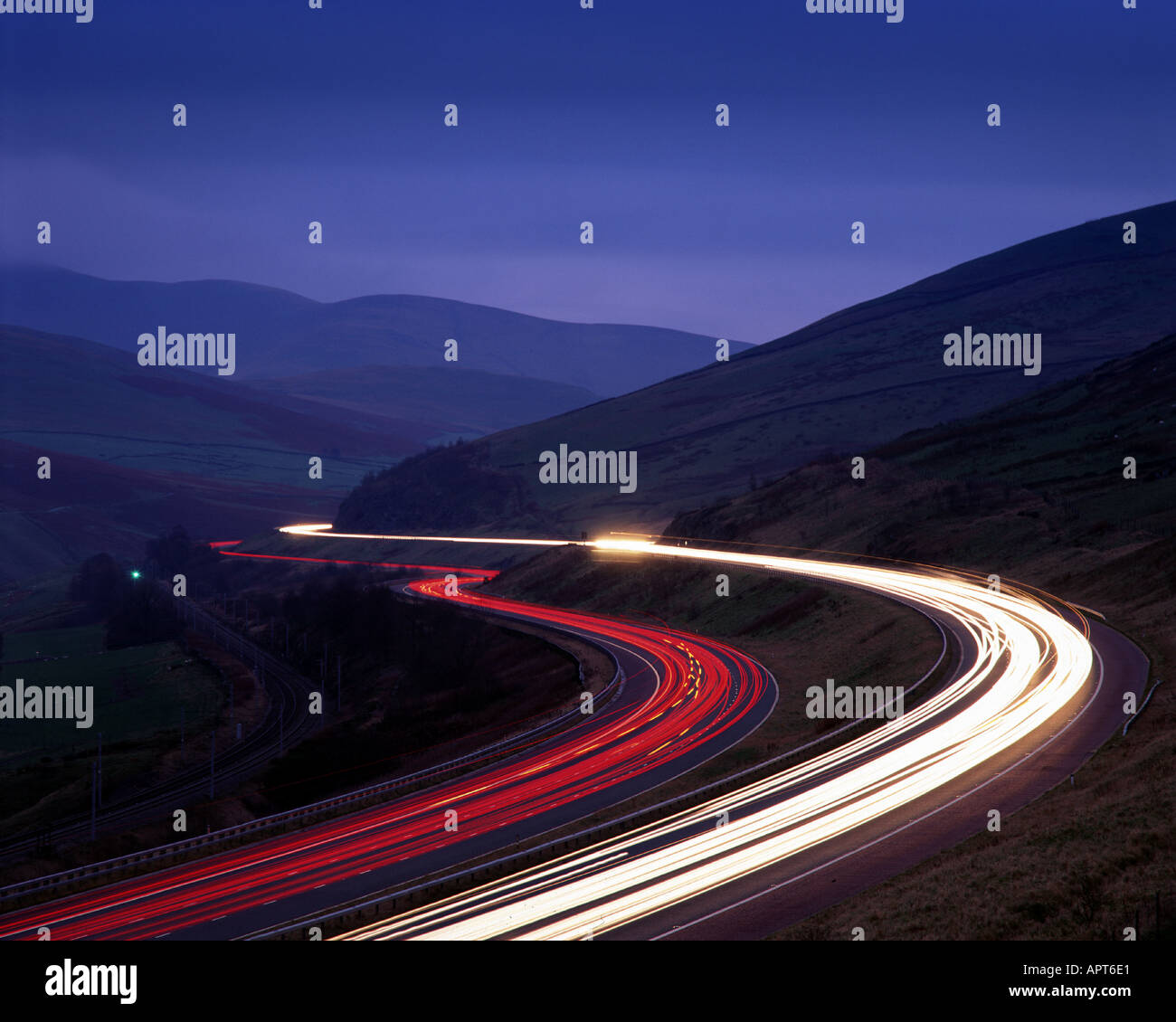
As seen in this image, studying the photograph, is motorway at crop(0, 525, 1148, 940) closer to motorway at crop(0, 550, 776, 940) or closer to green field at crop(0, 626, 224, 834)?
motorway at crop(0, 550, 776, 940)

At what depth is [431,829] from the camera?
36500mm

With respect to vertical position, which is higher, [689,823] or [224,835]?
[689,823]

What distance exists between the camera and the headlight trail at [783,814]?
2442 centimetres

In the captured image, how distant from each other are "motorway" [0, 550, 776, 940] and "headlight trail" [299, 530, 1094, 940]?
5287 mm

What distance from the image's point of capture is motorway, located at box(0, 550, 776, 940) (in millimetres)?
30656

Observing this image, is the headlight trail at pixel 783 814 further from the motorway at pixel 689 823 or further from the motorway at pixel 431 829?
the motorway at pixel 431 829

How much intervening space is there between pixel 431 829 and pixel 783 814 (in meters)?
12.4

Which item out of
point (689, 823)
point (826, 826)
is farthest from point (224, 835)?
point (826, 826)

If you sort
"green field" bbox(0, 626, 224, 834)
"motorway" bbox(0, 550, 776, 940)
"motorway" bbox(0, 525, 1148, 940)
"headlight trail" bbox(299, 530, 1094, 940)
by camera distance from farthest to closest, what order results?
"green field" bbox(0, 626, 224, 834) → "motorway" bbox(0, 550, 776, 940) → "motorway" bbox(0, 525, 1148, 940) → "headlight trail" bbox(299, 530, 1094, 940)

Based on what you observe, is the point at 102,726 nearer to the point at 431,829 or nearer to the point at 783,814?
the point at 431,829

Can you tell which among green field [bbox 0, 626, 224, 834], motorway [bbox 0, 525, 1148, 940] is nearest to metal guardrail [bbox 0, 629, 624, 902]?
motorway [bbox 0, 525, 1148, 940]

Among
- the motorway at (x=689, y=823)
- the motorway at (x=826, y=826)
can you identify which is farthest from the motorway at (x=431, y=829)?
the motorway at (x=826, y=826)

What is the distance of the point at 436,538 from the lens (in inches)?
6678
